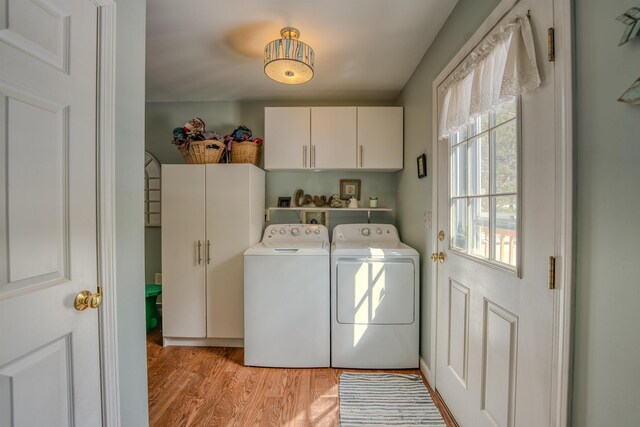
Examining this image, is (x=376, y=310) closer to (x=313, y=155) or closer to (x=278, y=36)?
(x=313, y=155)

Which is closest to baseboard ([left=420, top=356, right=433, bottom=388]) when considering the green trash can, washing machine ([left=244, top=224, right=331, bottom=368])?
washing machine ([left=244, top=224, right=331, bottom=368])

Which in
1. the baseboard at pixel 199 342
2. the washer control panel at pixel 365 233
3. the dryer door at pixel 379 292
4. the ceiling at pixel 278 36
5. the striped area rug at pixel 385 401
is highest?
the ceiling at pixel 278 36

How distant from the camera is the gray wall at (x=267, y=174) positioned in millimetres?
2725

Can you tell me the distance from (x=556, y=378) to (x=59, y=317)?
1.60 m

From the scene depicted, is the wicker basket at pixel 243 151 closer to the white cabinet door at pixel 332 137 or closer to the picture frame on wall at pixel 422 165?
the white cabinet door at pixel 332 137

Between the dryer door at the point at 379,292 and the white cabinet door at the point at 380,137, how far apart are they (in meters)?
1.00

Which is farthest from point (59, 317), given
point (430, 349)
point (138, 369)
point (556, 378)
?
point (430, 349)

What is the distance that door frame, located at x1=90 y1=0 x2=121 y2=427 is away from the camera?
3.10ft

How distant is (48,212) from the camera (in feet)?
2.59

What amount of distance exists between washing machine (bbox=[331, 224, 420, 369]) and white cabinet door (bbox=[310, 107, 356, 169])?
96 centimetres

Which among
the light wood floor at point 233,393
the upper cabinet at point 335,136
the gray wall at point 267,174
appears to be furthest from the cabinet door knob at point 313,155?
the light wood floor at point 233,393

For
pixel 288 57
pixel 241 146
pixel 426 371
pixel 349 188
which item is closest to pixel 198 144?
pixel 241 146

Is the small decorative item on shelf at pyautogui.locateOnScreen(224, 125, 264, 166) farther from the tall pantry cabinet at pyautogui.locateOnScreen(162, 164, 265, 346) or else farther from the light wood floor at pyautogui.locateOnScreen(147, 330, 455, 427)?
the light wood floor at pyautogui.locateOnScreen(147, 330, 455, 427)

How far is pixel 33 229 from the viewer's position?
754 millimetres
